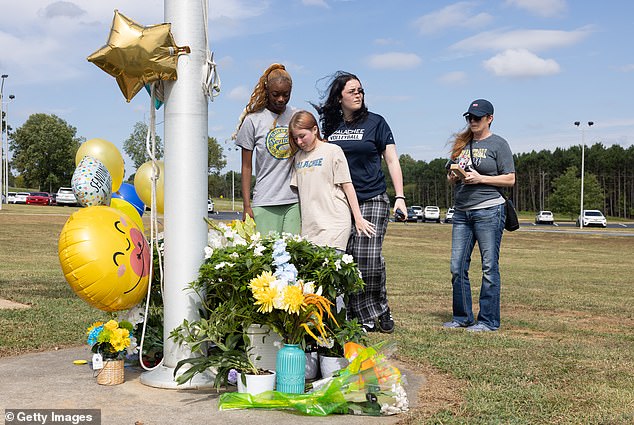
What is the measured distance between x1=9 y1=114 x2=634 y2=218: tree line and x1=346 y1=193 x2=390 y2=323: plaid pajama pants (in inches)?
1886

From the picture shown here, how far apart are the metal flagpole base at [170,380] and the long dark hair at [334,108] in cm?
260

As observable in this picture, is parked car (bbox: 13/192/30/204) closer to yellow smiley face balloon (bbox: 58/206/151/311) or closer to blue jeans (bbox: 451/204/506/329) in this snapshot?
blue jeans (bbox: 451/204/506/329)

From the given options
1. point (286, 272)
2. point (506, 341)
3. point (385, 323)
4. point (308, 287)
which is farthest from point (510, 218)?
point (286, 272)

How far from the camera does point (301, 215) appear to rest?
5176 mm

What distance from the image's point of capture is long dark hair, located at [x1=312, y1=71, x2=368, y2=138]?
5.96 meters

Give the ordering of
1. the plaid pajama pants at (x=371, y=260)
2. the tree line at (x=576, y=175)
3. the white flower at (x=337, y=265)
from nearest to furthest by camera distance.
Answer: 1. the white flower at (x=337, y=265)
2. the plaid pajama pants at (x=371, y=260)
3. the tree line at (x=576, y=175)

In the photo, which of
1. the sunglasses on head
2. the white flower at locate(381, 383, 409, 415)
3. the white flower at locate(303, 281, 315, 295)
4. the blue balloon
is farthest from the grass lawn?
the sunglasses on head

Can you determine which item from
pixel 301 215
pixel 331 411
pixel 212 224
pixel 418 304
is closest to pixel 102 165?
pixel 212 224

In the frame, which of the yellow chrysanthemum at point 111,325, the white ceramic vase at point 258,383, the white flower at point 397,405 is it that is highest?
the yellow chrysanthemum at point 111,325

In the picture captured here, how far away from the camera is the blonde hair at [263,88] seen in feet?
16.8

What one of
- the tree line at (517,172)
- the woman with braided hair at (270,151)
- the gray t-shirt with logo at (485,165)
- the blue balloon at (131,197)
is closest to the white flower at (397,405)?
the woman with braided hair at (270,151)

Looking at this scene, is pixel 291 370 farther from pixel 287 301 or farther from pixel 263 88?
pixel 263 88

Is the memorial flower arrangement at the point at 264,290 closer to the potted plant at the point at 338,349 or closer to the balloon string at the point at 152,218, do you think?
the potted plant at the point at 338,349

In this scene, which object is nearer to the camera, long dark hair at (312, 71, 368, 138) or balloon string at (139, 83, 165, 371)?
balloon string at (139, 83, 165, 371)
